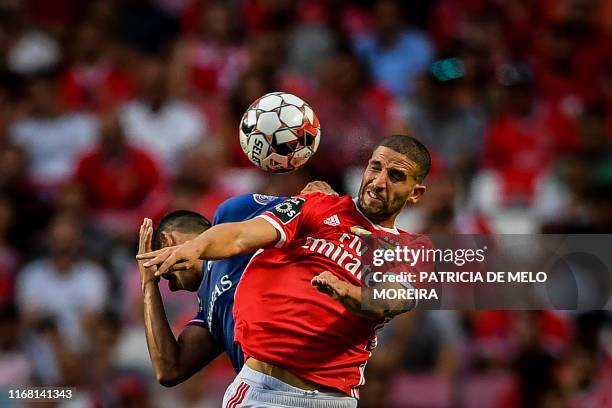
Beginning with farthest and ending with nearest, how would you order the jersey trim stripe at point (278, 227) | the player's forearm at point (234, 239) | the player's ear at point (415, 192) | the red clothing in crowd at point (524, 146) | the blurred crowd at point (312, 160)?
the red clothing in crowd at point (524, 146) → the blurred crowd at point (312, 160) → the player's ear at point (415, 192) → the jersey trim stripe at point (278, 227) → the player's forearm at point (234, 239)

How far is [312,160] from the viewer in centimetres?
852

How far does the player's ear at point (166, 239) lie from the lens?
625 cm

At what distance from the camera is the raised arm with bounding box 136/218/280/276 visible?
4842mm

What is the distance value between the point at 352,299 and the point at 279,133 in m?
1.02

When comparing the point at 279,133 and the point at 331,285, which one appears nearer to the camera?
the point at 331,285

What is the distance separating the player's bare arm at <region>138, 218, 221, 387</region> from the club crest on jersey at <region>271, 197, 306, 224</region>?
800 millimetres

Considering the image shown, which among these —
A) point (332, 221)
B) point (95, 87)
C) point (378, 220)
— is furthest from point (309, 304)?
point (95, 87)

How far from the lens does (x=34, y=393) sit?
26.6 ft

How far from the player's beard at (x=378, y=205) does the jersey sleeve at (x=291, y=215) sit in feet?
0.74

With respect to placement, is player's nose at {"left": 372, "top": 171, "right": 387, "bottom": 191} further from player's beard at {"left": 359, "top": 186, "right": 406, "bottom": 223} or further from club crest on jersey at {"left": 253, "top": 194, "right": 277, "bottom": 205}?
club crest on jersey at {"left": 253, "top": 194, "right": 277, "bottom": 205}

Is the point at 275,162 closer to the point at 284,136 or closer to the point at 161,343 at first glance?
the point at 284,136

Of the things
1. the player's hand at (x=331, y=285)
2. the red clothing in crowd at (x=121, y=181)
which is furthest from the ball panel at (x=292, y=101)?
the red clothing in crowd at (x=121, y=181)

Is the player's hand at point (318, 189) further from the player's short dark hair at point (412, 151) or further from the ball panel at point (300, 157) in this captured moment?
the player's short dark hair at point (412, 151)

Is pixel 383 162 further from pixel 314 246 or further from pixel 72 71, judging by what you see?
pixel 72 71
